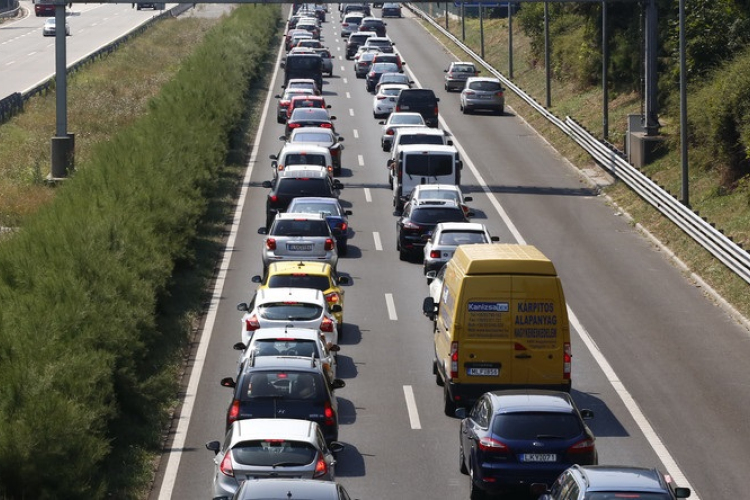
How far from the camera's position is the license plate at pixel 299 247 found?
31.8 metres

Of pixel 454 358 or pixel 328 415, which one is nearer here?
pixel 328 415

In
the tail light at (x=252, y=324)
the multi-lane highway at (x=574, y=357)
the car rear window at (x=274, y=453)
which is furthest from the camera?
the tail light at (x=252, y=324)

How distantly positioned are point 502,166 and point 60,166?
14.9 m

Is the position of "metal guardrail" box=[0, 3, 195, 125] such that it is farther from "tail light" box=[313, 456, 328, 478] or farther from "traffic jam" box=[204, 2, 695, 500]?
"tail light" box=[313, 456, 328, 478]

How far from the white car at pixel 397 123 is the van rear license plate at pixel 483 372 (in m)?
31.5

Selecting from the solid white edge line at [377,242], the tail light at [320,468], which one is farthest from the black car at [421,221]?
the tail light at [320,468]

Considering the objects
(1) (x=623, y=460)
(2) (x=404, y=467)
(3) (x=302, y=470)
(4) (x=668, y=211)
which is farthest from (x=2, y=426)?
(4) (x=668, y=211)

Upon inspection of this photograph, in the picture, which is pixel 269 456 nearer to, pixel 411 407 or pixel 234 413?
pixel 234 413

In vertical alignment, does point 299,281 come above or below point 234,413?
above

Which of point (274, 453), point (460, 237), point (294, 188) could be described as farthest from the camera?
point (294, 188)

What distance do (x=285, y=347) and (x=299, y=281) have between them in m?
5.39

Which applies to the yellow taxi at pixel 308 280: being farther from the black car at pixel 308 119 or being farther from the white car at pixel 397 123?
the white car at pixel 397 123

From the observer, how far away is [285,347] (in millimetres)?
22031

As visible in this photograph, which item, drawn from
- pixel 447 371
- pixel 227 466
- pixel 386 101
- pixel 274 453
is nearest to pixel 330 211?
pixel 447 371
